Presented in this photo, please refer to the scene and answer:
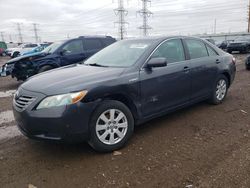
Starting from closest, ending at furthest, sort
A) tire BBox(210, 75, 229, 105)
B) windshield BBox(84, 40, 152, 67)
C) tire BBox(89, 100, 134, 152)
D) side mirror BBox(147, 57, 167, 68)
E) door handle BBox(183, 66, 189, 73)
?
tire BBox(89, 100, 134, 152), side mirror BBox(147, 57, 167, 68), windshield BBox(84, 40, 152, 67), door handle BBox(183, 66, 189, 73), tire BBox(210, 75, 229, 105)

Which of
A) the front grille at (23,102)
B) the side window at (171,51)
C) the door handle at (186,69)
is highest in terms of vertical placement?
the side window at (171,51)

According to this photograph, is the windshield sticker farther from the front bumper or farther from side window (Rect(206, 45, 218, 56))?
side window (Rect(206, 45, 218, 56))

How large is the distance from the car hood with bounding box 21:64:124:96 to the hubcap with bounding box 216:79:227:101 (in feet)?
9.13

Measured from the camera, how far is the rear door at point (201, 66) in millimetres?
4602

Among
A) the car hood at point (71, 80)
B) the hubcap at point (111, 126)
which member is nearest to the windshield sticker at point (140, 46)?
the car hood at point (71, 80)

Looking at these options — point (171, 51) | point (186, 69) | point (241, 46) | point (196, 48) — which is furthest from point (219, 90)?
point (241, 46)

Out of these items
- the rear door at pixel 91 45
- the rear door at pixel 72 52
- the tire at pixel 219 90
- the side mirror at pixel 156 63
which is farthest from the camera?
the rear door at pixel 91 45

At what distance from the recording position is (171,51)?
14.1ft

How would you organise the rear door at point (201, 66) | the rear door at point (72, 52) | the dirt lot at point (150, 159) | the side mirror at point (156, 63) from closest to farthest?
the dirt lot at point (150, 159) → the side mirror at point (156, 63) → the rear door at point (201, 66) → the rear door at point (72, 52)

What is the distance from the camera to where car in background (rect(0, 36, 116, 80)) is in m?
8.46

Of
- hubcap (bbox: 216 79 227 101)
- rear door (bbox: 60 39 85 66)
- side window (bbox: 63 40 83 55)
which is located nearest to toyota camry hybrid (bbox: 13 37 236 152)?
hubcap (bbox: 216 79 227 101)

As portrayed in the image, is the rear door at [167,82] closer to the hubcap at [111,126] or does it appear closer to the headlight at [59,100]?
the hubcap at [111,126]

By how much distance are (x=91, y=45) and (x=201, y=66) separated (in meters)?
5.66

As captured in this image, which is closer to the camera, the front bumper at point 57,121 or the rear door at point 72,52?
the front bumper at point 57,121
